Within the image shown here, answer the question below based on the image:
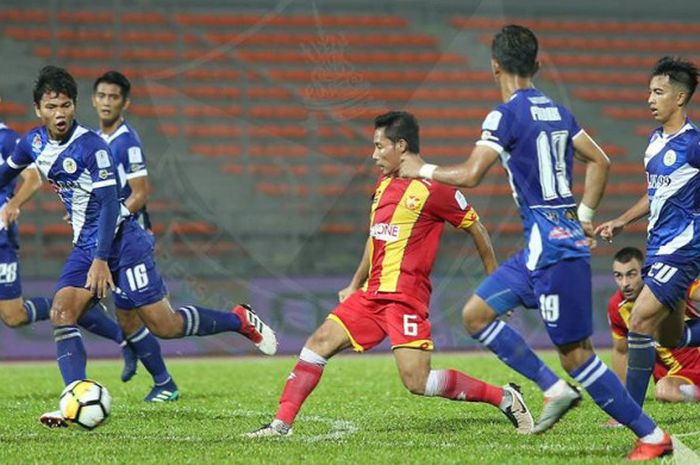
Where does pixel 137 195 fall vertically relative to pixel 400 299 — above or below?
above

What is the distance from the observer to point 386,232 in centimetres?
765

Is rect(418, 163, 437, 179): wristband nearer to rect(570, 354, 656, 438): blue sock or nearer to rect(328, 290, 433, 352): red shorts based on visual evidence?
rect(570, 354, 656, 438): blue sock

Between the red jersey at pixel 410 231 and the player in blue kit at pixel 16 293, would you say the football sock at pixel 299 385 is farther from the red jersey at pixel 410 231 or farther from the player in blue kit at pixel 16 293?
the player in blue kit at pixel 16 293

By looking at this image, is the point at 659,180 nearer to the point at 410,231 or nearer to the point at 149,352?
the point at 410,231

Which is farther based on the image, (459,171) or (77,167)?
(77,167)

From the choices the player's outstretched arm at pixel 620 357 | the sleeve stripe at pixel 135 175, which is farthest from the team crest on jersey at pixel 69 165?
the player's outstretched arm at pixel 620 357

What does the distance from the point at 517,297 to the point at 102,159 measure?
2870 mm

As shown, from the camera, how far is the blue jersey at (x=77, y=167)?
8.15 m

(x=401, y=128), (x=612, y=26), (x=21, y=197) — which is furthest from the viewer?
(x=612, y=26)

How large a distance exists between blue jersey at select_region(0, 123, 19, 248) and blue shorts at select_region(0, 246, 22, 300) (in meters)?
0.07

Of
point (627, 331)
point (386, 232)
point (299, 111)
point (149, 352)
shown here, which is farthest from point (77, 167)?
point (299, 111)

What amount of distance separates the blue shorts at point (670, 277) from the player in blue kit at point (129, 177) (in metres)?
3.82

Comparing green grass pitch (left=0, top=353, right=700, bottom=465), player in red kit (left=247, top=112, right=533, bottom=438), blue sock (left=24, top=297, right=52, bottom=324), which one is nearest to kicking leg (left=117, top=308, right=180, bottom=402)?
green grass pitch (left=0, top=353, right=700, bottom=465)

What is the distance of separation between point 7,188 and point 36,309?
1037 mm
